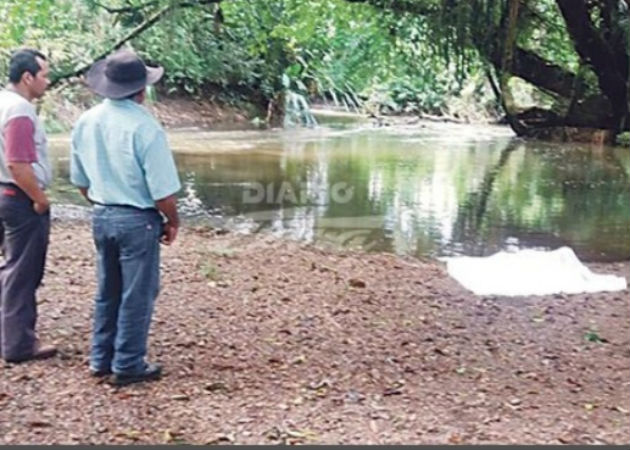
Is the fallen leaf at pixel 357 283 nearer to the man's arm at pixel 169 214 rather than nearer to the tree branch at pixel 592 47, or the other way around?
the man's arm at pixel 169 214

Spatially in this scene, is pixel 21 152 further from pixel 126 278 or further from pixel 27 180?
pixel 126 278

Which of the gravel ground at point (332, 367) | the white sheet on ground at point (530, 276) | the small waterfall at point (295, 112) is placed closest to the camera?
the gravel ground at point (332, 367)

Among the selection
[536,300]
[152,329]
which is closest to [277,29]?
[536,300]

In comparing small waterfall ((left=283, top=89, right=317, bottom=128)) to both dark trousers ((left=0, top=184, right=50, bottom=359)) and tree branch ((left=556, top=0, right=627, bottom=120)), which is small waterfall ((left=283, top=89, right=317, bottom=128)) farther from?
dark trousers ((left=0, top=184, right=50, bottom=359))

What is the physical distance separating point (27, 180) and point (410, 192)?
27.4 ft

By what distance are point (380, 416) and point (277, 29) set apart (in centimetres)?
1025

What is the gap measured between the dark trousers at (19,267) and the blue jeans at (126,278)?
14.1 inches

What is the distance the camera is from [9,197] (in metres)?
3.62

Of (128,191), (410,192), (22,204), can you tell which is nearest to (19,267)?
(22,204)

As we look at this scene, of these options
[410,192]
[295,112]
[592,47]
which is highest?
[592,47]

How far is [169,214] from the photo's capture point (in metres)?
3.44

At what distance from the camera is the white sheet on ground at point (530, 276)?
585 centimetres

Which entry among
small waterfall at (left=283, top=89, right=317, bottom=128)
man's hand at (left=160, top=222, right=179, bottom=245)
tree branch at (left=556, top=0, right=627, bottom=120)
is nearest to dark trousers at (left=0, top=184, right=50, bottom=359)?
man's hand at (left=160, top=222, right=179, bottom=245)

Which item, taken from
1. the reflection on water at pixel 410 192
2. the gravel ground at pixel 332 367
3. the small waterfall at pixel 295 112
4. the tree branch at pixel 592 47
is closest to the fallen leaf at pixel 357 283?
the gravel ground at pixel 332 367
